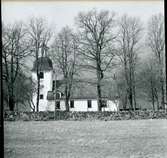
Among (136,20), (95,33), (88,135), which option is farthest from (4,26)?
(88,135)

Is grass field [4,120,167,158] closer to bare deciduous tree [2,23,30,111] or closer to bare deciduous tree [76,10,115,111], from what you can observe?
bare deciduous tree [2,23,30,111]

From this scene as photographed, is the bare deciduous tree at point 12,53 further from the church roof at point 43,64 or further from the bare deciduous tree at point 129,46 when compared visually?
the bare deciduous tree at point 129,46

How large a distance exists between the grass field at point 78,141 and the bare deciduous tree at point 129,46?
420 mm

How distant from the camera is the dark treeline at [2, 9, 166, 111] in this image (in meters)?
2.79

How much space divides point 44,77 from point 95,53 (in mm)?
577

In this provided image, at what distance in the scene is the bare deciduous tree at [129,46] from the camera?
9.52ft

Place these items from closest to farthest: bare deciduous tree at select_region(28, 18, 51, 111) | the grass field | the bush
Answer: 1. the grass field
2. bare deciduous tree at select_region(28, 18, 51, 111)
3. the bush

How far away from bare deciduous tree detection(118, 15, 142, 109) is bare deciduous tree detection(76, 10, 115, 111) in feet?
0.33

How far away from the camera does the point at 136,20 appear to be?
288 cm

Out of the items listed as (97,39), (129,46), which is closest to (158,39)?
(129,46)

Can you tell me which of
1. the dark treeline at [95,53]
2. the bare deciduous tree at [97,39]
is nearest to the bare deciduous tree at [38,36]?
the dark treeline at [95,53]

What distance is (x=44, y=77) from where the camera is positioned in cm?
295

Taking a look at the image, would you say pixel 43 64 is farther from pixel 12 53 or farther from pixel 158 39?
pixel 158 39

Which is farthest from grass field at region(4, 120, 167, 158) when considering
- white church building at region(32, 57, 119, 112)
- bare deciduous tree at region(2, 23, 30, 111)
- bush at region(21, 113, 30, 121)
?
bare deciduous tree at region(2, 23, 30, 111)
